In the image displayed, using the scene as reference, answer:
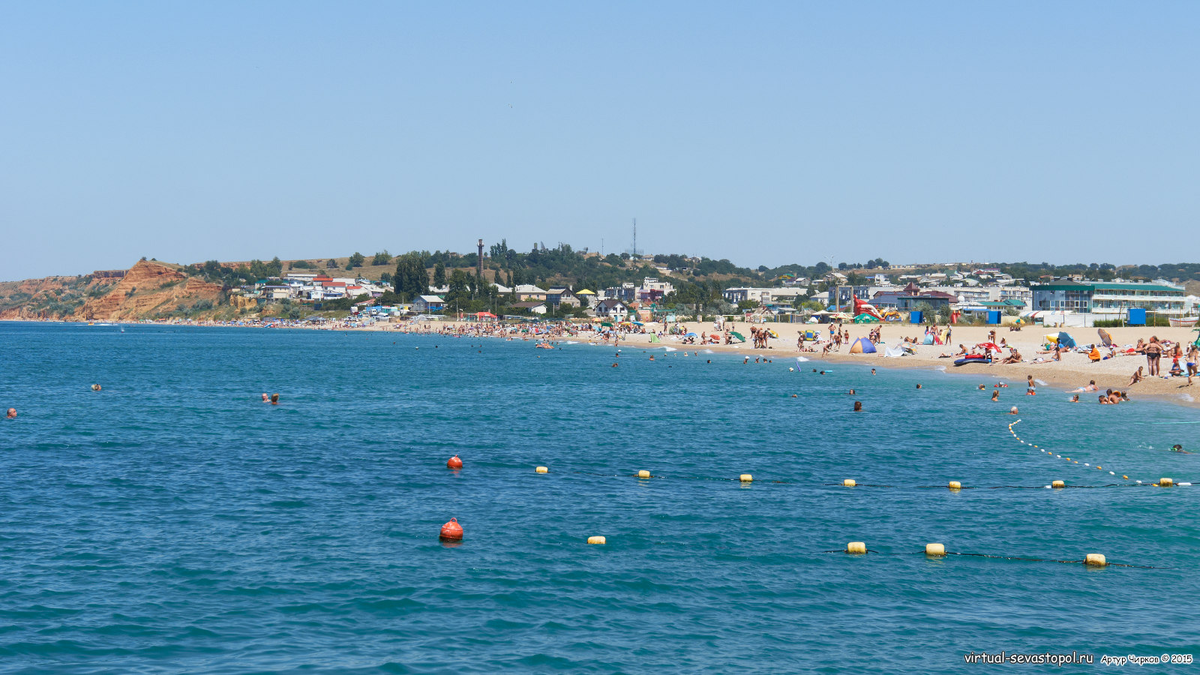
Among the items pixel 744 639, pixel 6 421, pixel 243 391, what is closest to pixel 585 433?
pixel 744 639

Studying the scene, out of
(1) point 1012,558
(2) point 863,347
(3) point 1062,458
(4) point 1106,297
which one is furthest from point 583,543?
(4) point 1106,297

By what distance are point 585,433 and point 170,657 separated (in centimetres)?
2663

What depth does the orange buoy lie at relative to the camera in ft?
71.0

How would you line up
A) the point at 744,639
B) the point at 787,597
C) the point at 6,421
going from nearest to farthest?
the point at 744,639 → the point at 787,597 → the point at 6,421

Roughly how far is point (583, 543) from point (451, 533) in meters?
3.06

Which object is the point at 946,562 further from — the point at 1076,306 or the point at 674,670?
the point at 1076,306

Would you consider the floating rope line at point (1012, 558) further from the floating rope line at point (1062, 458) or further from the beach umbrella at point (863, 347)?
the beach umbrella at point (863, 347)

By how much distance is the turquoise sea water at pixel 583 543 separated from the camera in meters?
15.6

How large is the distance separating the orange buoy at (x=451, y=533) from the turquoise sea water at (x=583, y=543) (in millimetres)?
522

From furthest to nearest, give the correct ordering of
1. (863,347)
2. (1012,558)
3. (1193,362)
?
1. (863,347)
2. (1193,362)
3. (1012,558)

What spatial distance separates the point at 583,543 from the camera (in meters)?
21.6

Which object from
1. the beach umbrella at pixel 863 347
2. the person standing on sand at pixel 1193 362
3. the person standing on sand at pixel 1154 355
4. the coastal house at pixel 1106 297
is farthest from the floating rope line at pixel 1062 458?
the coastal house at pixel 1106 297

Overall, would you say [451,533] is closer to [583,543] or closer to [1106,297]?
[583,543]

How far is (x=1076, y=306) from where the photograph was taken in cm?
14525
